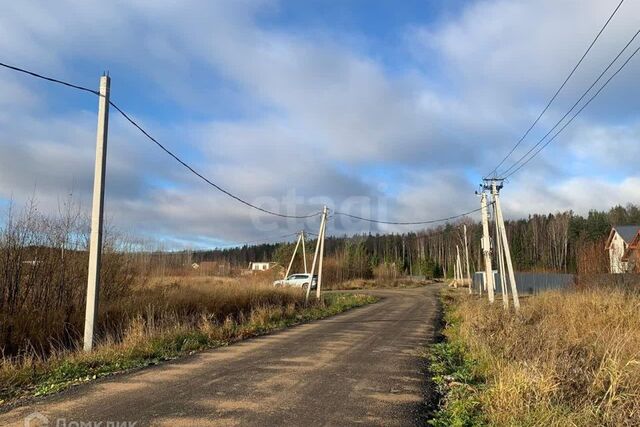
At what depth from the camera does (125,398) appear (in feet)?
21.5

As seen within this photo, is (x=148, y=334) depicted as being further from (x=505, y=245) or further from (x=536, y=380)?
(x=505, y=245)

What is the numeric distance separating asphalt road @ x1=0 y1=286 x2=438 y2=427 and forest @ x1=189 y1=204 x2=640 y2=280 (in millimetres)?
58671

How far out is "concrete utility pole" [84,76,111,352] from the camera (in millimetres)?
10289

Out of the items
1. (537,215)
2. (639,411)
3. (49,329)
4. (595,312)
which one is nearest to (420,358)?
(639,411)

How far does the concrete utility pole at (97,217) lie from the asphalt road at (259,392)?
2.29 m

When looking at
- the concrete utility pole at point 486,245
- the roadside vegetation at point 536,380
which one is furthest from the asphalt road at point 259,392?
the concrete utility pole at point 486,245

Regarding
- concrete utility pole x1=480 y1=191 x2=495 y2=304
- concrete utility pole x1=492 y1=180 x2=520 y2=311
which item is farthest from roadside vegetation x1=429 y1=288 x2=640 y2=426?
concrete utility pole x1=480 y1=191 x2=495 y2=304

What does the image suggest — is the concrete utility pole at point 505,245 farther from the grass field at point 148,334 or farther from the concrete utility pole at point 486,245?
the grass field at point 148,334

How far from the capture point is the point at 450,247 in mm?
117875

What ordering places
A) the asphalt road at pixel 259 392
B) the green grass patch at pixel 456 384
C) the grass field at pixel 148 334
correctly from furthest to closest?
the grass field at pixel 148 334 < the green grass patch at pixel 456 384 < the asphalt road at pixel 259 392

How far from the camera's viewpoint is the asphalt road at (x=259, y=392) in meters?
5.79

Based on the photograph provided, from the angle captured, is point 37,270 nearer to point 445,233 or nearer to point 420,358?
point 420,358

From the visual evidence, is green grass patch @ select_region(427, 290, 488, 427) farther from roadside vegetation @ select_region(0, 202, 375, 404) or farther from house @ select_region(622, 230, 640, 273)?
house @ select_region(622, 230, 640, 273)

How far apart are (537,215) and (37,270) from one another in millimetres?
124452
